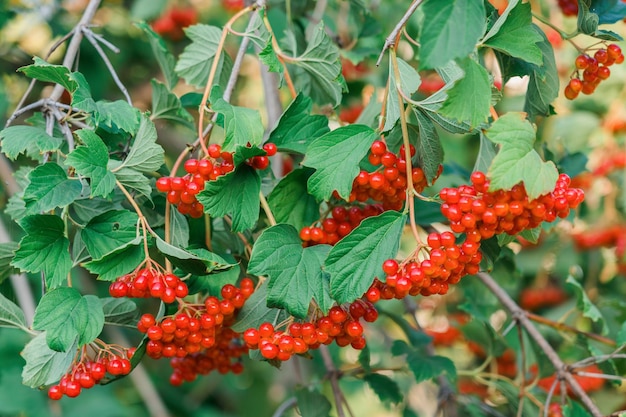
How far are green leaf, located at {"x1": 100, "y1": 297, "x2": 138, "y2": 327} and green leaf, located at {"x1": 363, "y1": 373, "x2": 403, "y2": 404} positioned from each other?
1.87 ft

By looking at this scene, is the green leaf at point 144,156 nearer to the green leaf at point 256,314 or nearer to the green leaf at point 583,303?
the green leaf at point 256,314

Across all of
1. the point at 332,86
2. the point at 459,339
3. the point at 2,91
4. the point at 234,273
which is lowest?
the point at 459,339

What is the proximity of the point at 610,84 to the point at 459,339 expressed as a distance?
1.02m

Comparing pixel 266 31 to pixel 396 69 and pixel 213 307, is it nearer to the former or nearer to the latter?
pixel 396 69

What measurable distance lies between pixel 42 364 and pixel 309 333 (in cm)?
40

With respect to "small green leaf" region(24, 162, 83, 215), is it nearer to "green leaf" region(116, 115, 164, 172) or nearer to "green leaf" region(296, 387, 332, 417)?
"green leaf" region(116, 115, 164, 172)

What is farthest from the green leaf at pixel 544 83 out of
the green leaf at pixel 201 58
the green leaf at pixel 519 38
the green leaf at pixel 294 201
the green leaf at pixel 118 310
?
the green leaf at pixel 118 310

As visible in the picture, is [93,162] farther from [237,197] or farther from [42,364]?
[42,364]

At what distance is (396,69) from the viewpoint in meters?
0.89

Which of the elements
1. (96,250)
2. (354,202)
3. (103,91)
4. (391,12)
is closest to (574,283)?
(354,202)

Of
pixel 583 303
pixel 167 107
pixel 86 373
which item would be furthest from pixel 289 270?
pixel 583 303

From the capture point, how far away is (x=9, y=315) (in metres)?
1.00

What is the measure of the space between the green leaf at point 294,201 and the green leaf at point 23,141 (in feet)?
1.04

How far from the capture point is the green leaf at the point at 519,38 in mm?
873
